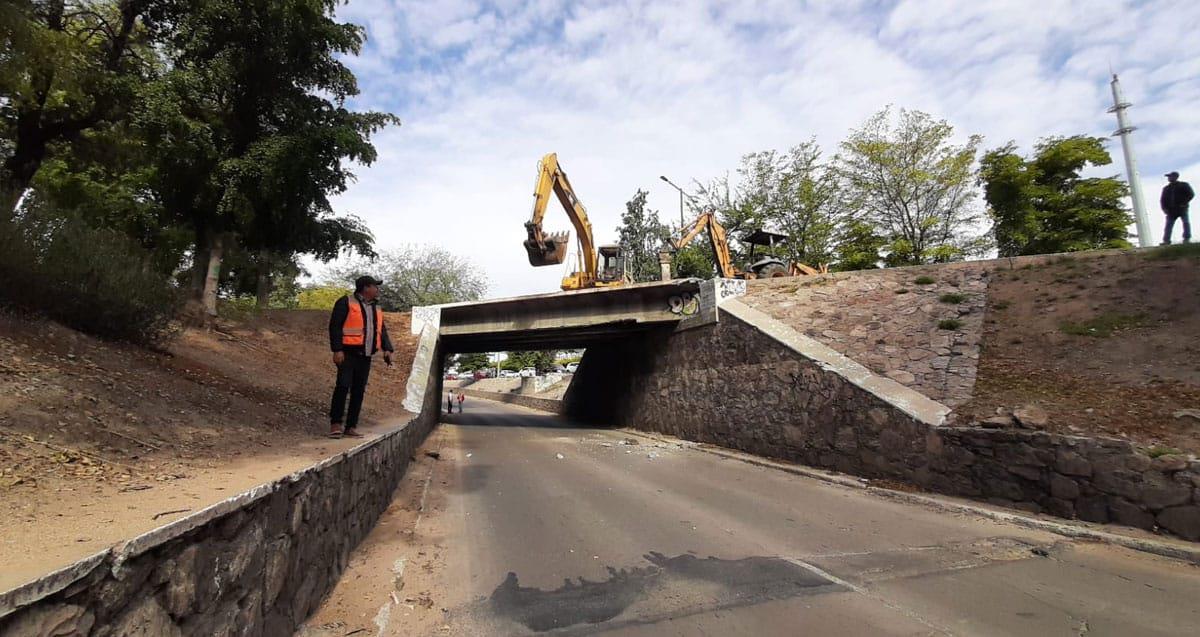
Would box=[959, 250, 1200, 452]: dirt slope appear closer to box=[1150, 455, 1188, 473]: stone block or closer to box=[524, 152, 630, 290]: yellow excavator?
box=[1150, 455, 1188, 473]: stone block

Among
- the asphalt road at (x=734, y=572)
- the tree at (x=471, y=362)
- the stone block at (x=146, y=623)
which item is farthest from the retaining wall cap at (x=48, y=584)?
the tree at (x=471, y=362)

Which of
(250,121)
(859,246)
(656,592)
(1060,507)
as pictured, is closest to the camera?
(656,592)

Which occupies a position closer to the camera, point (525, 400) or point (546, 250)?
point (546, 250)

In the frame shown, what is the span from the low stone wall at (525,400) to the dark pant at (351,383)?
82.5 ft

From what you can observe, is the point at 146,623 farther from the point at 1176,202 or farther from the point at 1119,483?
the point at 1176,202

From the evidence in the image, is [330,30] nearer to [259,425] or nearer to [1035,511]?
[259,425]

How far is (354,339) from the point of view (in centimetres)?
655

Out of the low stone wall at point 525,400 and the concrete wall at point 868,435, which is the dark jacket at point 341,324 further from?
the low stone wall at point 525,400

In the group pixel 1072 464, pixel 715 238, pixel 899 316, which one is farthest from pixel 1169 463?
pixel 715 238

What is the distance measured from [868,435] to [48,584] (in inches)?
371

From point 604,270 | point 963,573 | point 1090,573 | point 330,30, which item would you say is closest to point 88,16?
point 330,30

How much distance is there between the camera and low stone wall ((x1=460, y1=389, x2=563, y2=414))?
3456cm

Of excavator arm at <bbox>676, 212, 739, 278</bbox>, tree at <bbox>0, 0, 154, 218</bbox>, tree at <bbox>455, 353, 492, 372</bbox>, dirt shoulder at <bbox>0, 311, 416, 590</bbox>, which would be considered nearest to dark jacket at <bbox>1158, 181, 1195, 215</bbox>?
excavator arm at <bbox>676, 212, 739, 278</bbox>

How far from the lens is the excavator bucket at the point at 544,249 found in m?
17.9
